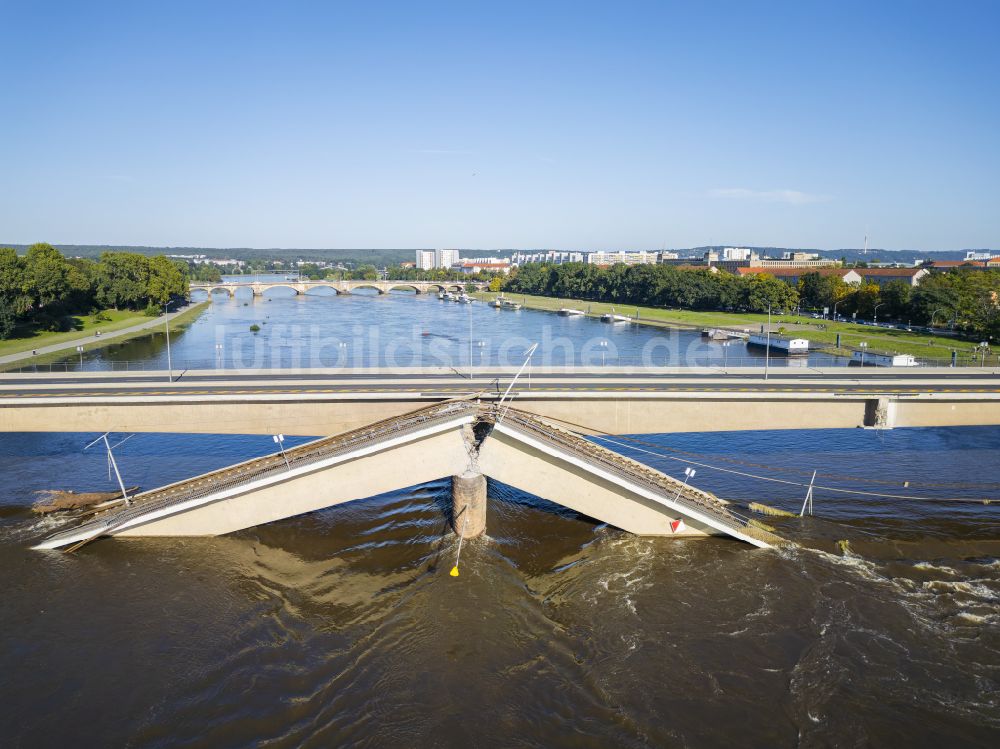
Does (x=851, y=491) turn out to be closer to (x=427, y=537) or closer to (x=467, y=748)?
(x=427, y=537)

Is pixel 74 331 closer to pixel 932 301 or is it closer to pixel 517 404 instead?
pixel 517 404

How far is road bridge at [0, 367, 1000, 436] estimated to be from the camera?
25562 mm

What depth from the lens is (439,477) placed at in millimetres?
20375

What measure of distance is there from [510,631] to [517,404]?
11.2 meters

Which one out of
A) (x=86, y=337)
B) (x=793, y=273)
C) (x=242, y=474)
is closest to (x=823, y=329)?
(x=793, y=273)

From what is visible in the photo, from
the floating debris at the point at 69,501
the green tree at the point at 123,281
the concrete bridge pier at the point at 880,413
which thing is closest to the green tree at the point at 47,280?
the green tree at the point at 123,281

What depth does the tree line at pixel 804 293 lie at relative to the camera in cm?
7112

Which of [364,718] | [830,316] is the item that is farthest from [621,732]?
[830,316]

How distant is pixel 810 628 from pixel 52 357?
55.2 m

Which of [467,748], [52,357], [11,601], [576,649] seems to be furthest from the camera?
[52,357]

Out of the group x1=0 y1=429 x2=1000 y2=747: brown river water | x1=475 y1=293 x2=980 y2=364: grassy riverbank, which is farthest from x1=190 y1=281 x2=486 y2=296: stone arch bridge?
x1=0 y1=429 x2=1000 y2=747: brown river water

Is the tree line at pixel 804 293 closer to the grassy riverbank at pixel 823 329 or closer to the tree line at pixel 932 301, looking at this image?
the tree line at pixel 932 301

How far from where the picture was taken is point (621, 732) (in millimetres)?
12836

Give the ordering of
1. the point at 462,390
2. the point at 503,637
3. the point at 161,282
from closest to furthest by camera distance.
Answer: the point at 503,637
the point at 462,390
the point at 161,282
